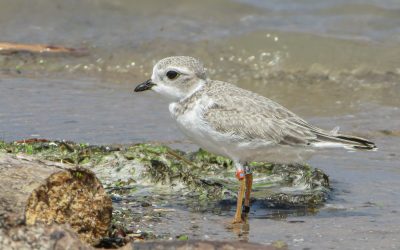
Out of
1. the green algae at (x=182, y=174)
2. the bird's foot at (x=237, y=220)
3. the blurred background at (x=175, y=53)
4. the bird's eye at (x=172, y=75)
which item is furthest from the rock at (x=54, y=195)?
the blurred background at (x=175, y=53)

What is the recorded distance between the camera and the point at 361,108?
10.9m

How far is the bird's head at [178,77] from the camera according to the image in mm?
7355

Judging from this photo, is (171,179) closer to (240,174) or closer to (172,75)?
(240,174)

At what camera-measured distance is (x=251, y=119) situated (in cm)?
712

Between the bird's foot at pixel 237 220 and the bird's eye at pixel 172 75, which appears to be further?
the bird's eye at pixel 172 75

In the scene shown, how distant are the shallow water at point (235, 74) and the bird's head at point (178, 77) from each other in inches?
42.6

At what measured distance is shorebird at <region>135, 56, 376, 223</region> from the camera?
23.0 feet

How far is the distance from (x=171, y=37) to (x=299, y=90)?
2497 mm

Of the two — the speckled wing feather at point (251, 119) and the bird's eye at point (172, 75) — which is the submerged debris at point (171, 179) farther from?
the bird's eye at point (172, 75)

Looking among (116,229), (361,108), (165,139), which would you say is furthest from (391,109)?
(116,229)

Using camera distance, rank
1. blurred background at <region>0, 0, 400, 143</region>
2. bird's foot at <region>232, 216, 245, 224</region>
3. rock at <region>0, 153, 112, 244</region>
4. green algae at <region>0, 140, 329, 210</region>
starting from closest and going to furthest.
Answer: rock at <region>0, 153, 112, 244</region> → bird's foot at <region>232, 216, 245, 224</region> → green algae at <region>0, 140, 329, 210</region> → blurred background at <region>0, 0, 400, 143</region>

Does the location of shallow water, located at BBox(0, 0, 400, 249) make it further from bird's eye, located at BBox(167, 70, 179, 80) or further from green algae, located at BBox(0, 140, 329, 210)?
bird's eye, located at BBox(167, 70, 179, 80)

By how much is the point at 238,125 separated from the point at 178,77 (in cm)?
72

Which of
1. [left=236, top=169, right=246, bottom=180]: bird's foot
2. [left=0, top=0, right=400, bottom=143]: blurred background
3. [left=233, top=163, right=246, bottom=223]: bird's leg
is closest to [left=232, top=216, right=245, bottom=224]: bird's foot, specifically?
[left=233, top=163, right=246, bottom=223]: bird's leg
